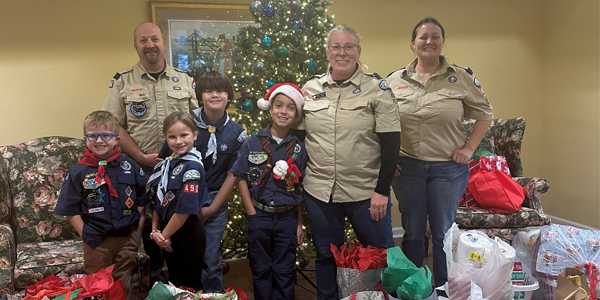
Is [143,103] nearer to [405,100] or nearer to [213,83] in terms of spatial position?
[213,83]

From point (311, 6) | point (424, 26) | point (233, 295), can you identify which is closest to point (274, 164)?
point (233, 295)

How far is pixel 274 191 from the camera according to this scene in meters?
2.15

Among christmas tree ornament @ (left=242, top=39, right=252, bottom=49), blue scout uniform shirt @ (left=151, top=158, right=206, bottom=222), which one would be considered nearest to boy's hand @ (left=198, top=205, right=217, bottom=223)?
blue scout uniform shirt @ (left=151, top=158, right=206, bottom=222)

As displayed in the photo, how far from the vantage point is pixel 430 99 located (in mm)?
2189

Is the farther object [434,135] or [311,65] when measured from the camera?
[311,65]

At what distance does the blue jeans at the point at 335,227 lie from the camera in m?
2.08

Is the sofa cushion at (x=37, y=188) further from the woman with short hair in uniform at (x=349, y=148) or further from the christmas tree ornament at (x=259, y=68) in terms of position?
the woman with short hair in uniform at (x=349, y=148)

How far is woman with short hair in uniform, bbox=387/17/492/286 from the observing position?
2193 mm

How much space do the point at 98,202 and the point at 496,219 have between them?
8.62 ft

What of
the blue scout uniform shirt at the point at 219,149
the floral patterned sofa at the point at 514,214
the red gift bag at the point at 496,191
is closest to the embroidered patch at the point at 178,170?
the blue scout uniform shirt at the point at 219,149

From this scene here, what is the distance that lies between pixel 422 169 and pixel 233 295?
3.78ft

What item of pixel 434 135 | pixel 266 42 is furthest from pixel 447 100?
pixel 266 42

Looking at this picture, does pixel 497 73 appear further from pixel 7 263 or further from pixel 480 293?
pixel 7 263

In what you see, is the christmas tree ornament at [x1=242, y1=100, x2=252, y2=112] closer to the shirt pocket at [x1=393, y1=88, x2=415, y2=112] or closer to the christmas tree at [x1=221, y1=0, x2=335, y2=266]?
the christmas tree at [x1=221, y1=0, x2=335, y2=266]
